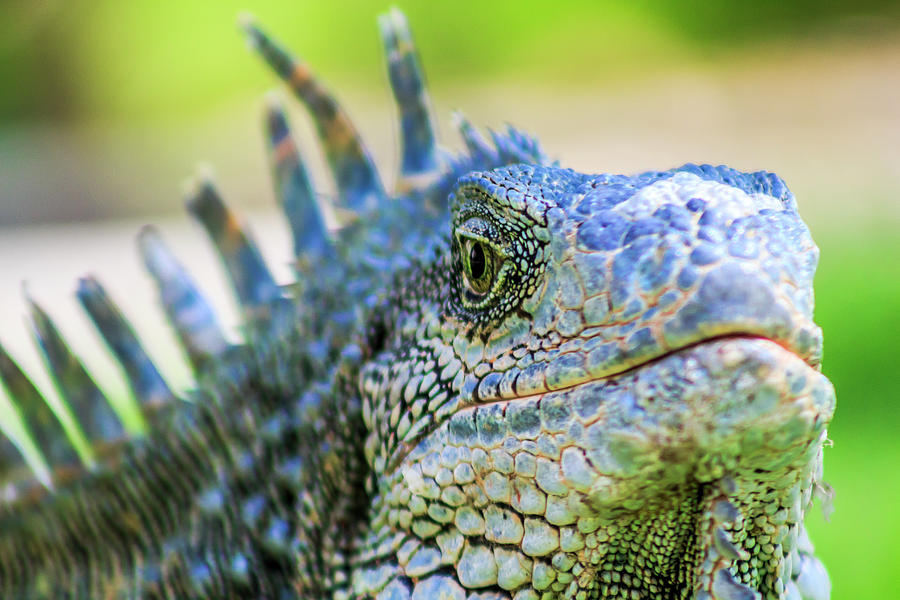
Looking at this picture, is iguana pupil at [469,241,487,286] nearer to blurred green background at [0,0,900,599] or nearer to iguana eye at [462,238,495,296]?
iguana eye at [462,238,495,296]

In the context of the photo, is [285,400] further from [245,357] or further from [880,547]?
[880,547]

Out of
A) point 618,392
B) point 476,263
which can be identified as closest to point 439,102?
point 476,263

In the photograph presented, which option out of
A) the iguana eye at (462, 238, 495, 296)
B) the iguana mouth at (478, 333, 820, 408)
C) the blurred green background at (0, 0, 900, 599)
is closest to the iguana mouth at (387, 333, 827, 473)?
the iguana mouth at (478, 333, 820, 408)

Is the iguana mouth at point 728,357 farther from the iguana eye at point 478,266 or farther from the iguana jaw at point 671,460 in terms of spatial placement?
the iguana eye at point 478,266

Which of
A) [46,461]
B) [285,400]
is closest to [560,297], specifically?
[285,400]

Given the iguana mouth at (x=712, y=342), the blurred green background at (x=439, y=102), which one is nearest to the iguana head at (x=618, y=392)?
the iguana mouth at (x=712, y=342)
